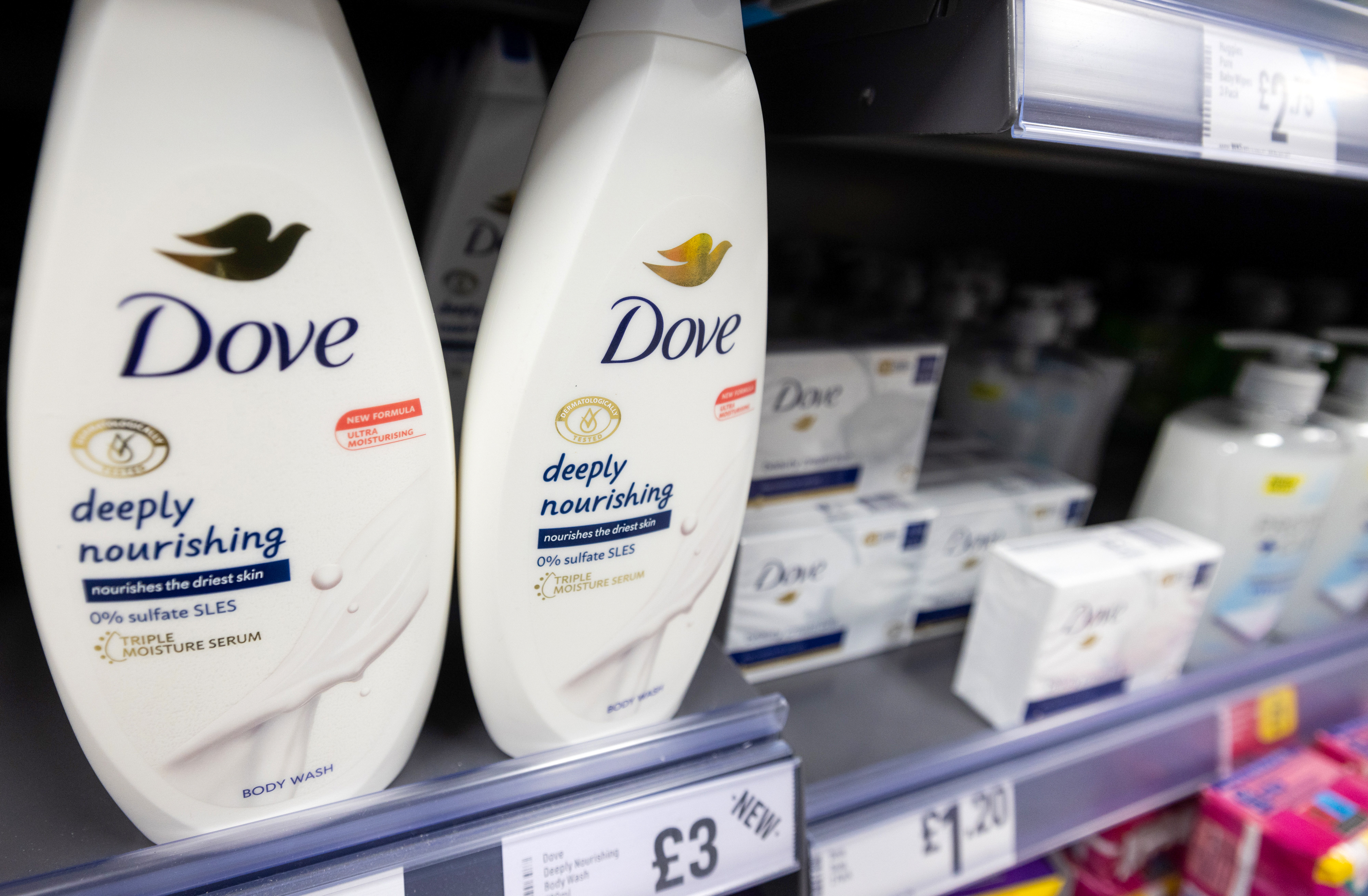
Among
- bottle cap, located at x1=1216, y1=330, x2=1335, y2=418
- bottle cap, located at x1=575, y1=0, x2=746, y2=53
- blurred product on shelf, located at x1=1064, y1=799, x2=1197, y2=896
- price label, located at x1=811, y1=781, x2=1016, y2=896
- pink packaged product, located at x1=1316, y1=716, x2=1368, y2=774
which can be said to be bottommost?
blurred product on shelf, located at x1=1064, y1=799, x2=1197, y2=896

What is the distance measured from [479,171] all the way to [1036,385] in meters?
0.77

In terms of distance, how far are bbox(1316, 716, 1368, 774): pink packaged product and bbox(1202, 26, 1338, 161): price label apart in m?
0.77

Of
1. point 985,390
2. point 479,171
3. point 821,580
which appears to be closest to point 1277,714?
point 985,390

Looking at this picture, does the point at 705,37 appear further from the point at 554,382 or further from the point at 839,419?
the point at 839,419

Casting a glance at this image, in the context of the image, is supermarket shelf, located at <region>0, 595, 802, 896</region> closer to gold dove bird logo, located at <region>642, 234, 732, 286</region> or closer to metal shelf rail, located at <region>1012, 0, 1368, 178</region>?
gold dove bird logo, located at <region>642, 234, 732, 286</region>

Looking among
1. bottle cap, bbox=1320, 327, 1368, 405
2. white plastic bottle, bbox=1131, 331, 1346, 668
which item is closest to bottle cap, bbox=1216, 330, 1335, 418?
white plastic bottle, bbox=1131, 331, 1346, 668

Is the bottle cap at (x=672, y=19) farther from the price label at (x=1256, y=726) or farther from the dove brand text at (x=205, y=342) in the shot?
the price label at (x=1256, y=726)

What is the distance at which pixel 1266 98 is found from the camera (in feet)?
1.66

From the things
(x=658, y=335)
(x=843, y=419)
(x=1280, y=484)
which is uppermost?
(x=658, y=335)

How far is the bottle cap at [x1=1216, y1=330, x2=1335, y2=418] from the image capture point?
83 centimetres

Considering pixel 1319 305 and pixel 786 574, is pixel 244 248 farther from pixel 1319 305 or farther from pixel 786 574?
pixel 1319 305

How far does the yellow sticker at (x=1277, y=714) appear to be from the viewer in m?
0.88

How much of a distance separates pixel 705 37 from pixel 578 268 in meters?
0.14

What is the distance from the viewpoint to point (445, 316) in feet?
2.03
